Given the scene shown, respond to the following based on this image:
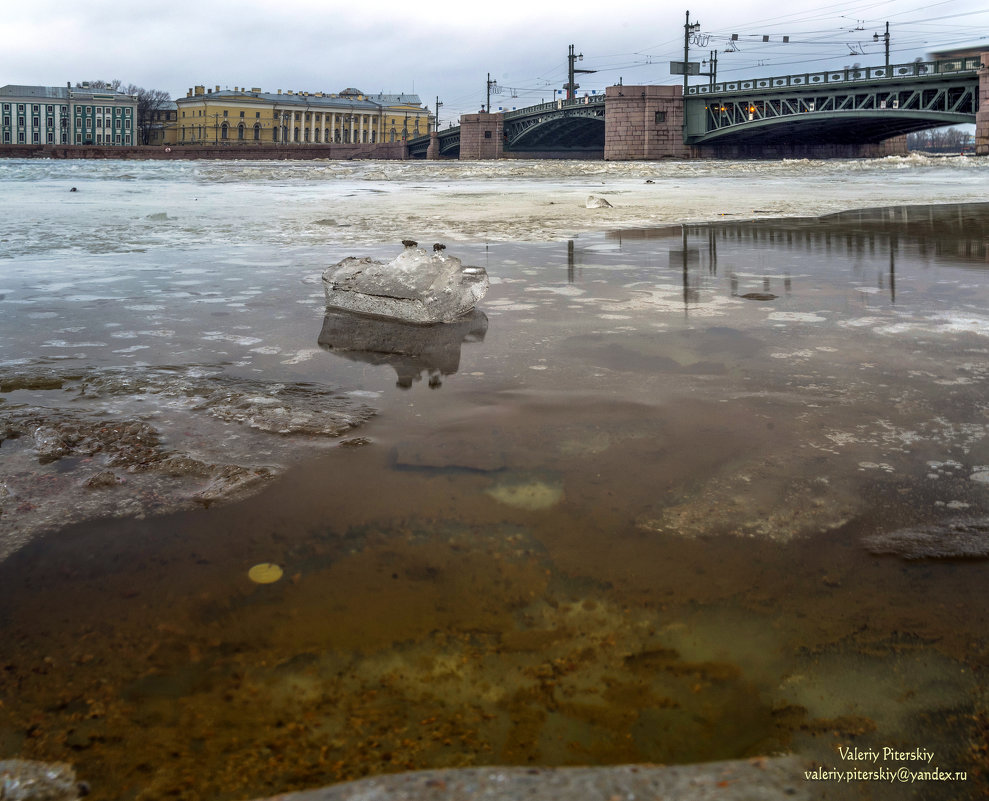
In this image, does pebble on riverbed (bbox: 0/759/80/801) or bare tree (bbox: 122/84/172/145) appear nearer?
pebble on riverbed (bbox: 0/759/80/801)

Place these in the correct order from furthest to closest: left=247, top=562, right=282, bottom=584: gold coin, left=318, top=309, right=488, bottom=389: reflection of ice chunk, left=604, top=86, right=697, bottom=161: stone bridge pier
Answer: left=604, top=86, right=697, bottom=161: stone bridge pier < left=318, top=309, right=488, bottom=389: reflection of ice chunk < left=247, top=562, right=282, bottom=584: gold coin

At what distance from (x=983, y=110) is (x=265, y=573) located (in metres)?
39.5

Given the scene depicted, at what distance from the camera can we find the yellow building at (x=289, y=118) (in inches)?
3509

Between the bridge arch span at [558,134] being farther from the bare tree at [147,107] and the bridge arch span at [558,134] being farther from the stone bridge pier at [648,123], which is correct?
the bare tree at [147,107]

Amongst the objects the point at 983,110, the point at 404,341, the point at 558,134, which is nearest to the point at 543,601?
the point at 404,341

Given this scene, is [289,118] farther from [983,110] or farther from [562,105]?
[983,110]

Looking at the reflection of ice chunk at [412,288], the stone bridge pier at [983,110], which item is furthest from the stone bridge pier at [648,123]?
the reflection of ice chunk at [412,288]

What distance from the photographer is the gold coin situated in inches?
57.6

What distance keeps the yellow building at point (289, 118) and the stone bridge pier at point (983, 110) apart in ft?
231

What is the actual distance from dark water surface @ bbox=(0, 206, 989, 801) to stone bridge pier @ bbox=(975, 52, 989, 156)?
37.2 metres

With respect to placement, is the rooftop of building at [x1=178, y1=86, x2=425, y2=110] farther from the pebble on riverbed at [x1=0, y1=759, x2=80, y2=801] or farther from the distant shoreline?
the pebble on riverbed at [x1=0, y1=759, x2=80, y2=801]

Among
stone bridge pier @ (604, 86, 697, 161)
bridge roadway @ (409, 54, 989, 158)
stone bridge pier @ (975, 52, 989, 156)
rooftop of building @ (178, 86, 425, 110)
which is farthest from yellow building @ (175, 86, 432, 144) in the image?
stone bridge pier @ (975, 52, 989, 156)

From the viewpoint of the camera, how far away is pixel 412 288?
3770mm

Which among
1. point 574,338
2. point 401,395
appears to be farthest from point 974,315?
point 401,395
